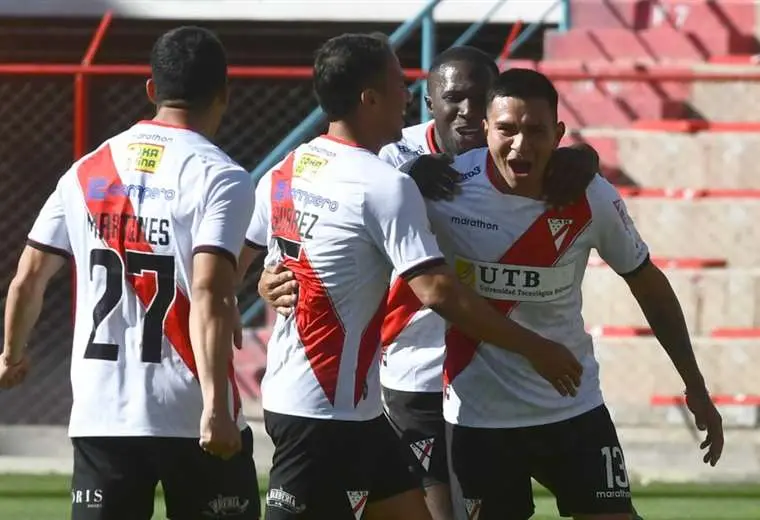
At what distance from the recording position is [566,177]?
216 inches

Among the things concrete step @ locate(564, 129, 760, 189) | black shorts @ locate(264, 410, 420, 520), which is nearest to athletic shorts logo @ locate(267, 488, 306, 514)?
black shorts @ locate(264, 410, 420, 520)

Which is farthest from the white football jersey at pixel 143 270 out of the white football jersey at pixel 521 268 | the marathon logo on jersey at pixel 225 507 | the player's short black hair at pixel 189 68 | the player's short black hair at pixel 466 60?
the player's short black hair at pixel 466 60

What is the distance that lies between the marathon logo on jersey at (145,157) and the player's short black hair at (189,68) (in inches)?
5.9

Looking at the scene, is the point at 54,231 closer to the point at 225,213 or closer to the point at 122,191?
the point at 122,191

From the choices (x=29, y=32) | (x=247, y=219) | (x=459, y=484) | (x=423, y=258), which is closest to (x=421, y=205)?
(x=423, y=258)

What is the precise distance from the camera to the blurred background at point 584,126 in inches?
437

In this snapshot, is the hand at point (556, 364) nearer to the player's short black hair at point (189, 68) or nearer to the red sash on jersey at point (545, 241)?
the red sash on jersey at point (545, 241)

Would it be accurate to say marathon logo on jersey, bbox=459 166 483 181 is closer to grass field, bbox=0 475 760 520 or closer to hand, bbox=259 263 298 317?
hand, bbox=259 263 298 317

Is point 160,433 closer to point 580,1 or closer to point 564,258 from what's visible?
point 564,258

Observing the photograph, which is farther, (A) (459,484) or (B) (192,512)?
(A) (459,484)

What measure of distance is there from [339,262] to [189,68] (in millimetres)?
748

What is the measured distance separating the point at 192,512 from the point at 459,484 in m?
0.96

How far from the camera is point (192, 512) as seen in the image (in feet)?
17.1

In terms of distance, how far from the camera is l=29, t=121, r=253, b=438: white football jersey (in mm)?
5070
